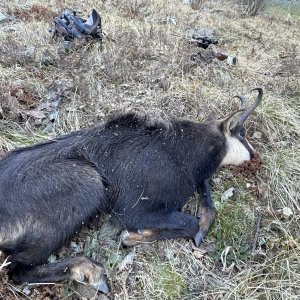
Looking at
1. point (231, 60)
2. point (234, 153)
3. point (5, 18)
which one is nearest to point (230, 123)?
point (234, 153)

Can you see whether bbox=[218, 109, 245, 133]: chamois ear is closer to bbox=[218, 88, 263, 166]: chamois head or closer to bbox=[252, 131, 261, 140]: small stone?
bbox=[218, 88, 263, 166]: chamois head

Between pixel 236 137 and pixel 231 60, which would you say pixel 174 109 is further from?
pixel 231 60

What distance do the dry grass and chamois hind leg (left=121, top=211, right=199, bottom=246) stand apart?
9 centimetres

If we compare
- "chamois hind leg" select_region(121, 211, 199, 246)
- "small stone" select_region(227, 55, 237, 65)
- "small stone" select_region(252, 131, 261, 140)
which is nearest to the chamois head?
"small stone" select_region(252, 131, 261, 140)

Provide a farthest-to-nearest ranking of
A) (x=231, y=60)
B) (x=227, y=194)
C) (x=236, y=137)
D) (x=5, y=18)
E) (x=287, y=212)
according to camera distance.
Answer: (x=5, y=18), (x=231, y=60), (x=236, y=137), (x=227, y=194), (x=287, y=212)

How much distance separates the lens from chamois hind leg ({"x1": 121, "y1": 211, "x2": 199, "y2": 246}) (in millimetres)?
4184

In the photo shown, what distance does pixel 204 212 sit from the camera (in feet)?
14.8

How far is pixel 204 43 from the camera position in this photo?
7855 millimetres

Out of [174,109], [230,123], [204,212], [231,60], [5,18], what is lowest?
[204,212]

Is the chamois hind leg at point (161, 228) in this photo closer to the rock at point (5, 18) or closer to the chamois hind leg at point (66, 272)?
the chamois hind leg at point (66, 272)

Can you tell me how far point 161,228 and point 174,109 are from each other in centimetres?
215

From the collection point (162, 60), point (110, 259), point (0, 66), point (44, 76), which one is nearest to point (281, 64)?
point (162, 60)

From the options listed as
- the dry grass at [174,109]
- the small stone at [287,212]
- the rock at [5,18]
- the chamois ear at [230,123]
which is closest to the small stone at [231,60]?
the dry grass at [174,109]

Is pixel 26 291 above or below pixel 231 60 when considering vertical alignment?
Result: below
